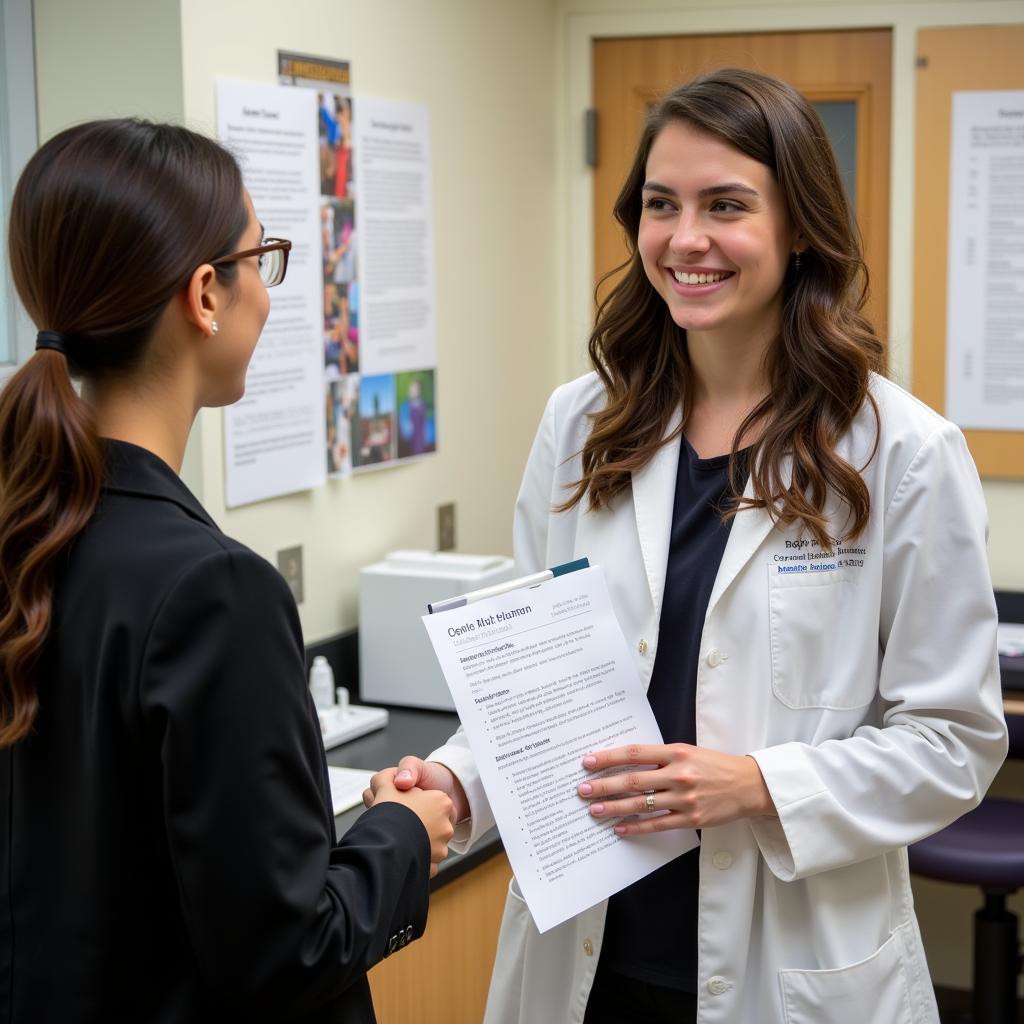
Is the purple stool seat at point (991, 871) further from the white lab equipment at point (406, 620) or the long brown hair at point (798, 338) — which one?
the long brown hair at point (798, 338)

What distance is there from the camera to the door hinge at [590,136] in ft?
11.3

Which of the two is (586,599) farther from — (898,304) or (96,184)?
(898,304)

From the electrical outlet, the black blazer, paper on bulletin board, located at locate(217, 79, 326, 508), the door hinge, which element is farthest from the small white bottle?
the door hinge

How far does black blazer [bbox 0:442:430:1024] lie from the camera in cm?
96

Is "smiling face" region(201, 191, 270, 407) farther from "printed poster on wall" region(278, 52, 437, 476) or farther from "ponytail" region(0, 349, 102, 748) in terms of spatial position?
"printed poster on wall" region(278, 52, 437, 476)

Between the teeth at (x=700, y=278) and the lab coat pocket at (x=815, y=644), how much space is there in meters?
0.33

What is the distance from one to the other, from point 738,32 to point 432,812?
8.62ft

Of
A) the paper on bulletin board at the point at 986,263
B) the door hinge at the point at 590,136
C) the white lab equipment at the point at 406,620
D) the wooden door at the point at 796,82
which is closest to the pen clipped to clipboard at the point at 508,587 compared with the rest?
the white lab equipment at the point at 406,620

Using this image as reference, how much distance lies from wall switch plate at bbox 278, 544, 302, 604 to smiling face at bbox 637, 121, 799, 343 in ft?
3.80

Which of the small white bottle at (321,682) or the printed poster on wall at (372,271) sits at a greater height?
the printed poster on wall at (372,271)

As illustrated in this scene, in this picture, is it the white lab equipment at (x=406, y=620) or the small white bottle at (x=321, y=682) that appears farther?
the white lab equipment at (x=406, y=620)

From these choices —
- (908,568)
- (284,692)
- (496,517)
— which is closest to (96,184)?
(284,692)

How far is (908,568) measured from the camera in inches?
55.0

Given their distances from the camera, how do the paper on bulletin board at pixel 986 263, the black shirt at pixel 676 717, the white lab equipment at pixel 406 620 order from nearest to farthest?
the black shirt at pixel 676 717, the white lab equipment at pixel 406 620, the paper on bulletin board at pixel 986 263
